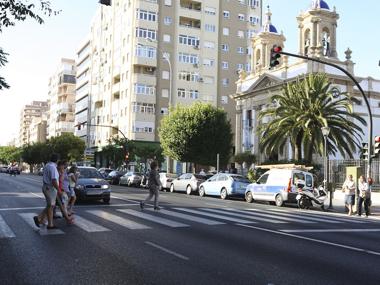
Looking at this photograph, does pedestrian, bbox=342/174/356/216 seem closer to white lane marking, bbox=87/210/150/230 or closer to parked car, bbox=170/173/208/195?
white lane marking, bbox=87/210/150/230

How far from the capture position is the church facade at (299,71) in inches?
1934

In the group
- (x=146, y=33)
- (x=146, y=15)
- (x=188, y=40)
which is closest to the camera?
(x=146, y=33)

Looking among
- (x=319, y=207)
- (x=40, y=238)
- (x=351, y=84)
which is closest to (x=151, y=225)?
(x=40, y=238)

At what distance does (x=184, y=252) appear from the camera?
29.4 ft

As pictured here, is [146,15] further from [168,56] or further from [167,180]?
[167,180]

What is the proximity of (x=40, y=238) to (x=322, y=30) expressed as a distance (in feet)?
149

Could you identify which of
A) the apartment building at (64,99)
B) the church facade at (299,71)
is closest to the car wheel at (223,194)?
the church facade at (299,71)

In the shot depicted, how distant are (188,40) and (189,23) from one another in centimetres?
293

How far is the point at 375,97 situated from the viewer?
5184cm

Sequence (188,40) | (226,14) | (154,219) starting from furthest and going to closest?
(226,14) → (188,40) → (154,219)

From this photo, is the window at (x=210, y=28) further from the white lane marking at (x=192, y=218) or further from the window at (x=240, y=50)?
the white lane marking at (x=192, y=218)

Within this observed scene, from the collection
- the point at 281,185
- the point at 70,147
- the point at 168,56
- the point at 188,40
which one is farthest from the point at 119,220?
the point at 70,147

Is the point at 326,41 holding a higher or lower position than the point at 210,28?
lower

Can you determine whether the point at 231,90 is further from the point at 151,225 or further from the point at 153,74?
the point at 151,225
